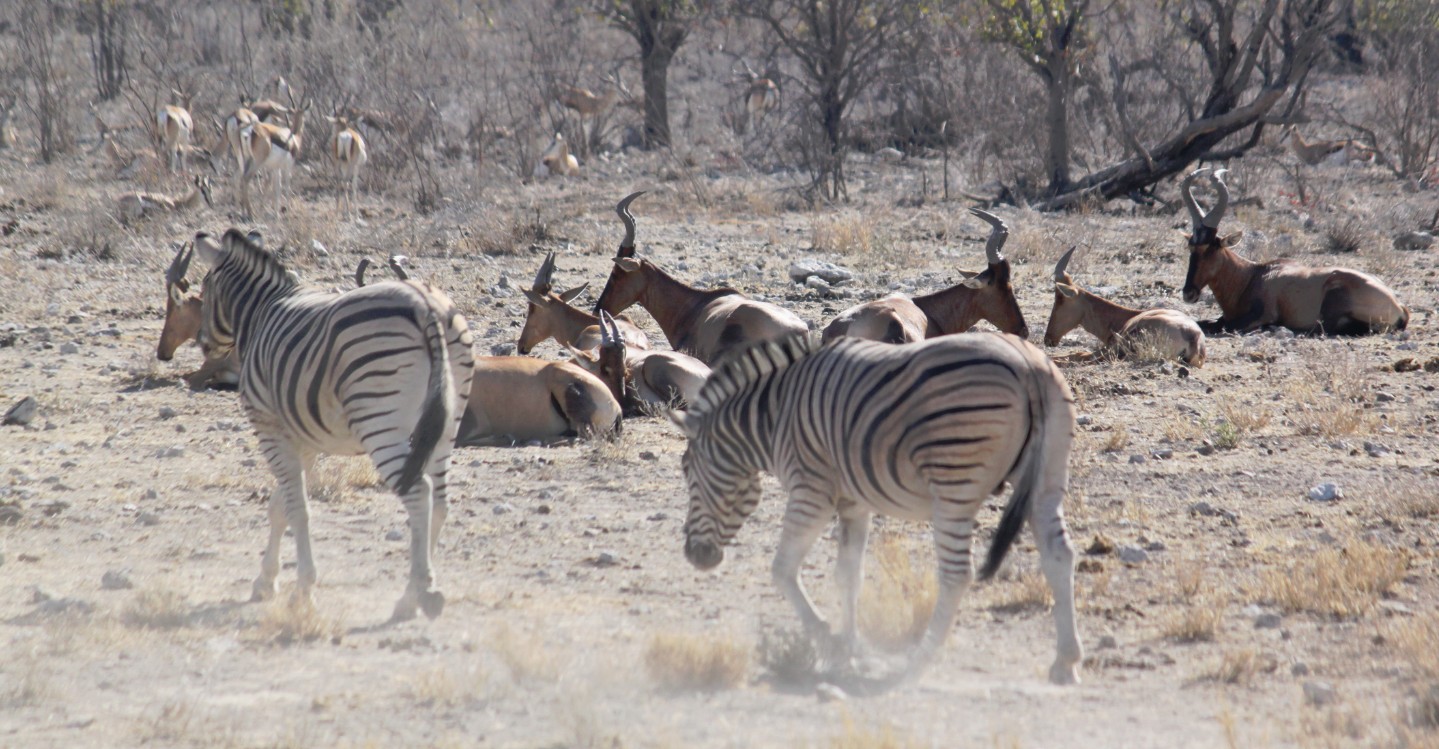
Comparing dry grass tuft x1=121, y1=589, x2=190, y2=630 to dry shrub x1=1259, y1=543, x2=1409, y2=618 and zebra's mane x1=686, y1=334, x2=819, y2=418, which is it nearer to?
zebra's mane x1=686, y1=334, x2=819, y2=418

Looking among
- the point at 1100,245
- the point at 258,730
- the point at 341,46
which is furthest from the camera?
the point at 341,46

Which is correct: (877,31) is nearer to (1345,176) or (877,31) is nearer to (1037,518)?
(1345,176)

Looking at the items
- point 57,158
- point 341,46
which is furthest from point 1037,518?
point 341,46

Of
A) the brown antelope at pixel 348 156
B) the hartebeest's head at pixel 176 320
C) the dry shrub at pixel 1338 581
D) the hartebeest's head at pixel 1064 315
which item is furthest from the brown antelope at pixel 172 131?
the dry shrub at pixel 1338 581

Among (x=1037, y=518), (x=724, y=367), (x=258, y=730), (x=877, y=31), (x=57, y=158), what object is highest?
(x=877, y=31)

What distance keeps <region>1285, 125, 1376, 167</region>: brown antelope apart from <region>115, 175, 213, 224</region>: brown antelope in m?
18.4

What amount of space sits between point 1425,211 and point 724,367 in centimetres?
1673

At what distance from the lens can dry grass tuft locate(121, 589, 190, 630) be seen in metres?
5.66

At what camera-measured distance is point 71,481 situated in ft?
26.3

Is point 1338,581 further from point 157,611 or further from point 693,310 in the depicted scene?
point 693,310

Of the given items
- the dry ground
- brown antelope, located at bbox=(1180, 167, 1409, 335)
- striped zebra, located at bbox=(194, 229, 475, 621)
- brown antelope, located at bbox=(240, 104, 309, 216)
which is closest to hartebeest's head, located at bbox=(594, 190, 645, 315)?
the dry ground

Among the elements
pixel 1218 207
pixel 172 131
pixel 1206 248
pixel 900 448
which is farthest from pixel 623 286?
pixel 172 131

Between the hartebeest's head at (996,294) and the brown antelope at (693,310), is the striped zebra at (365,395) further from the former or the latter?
the hartebeest's head at (996,294)

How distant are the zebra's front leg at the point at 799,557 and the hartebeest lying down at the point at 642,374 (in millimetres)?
4427
